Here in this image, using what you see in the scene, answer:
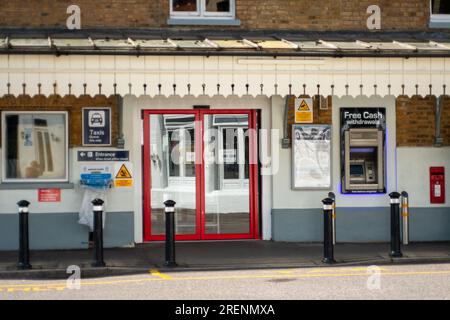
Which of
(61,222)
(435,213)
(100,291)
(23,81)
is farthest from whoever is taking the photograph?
(435,213)

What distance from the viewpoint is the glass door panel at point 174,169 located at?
51.6 ft

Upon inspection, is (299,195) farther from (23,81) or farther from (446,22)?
(23,81)

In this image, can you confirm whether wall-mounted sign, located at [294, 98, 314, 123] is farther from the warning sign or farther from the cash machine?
the warning sign

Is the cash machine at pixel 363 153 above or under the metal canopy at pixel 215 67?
under

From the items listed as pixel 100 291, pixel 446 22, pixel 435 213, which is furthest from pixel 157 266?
pixel 446 22

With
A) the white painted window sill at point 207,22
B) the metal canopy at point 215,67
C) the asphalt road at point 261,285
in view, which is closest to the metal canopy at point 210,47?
the metal canopy at point 215,67

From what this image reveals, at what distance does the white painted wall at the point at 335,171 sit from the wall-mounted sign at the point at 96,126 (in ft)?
9.81

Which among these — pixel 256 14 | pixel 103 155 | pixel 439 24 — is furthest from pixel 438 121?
pixel 103 155

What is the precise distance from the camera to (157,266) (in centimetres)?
1296

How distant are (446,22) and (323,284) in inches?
289

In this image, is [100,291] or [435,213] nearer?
[100,291]

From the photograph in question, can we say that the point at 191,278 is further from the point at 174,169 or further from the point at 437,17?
the point at 437,17

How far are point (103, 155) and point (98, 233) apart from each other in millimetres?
2644

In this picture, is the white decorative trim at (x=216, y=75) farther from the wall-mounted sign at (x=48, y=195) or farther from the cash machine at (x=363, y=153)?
the wall-mounted sign at (x=48, y=195)
